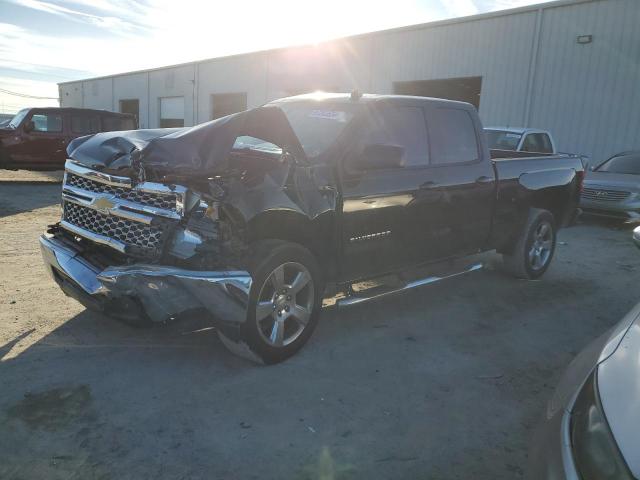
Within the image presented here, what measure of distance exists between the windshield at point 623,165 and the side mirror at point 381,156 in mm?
9089

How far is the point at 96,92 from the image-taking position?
41656 millimetres

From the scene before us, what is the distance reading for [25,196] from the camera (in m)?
10.6

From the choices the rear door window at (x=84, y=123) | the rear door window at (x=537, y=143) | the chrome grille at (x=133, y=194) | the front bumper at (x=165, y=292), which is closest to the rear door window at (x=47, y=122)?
the rear door window at (x=84, y=123)

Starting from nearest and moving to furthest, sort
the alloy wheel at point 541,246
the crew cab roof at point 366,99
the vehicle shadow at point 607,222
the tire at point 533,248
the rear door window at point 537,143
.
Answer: the crew cab roof at point 366,99, the tire at point 533,248, the alloy wheel at point 541,246, the vehicle shadow at point 607,222, the rear door window at point 537,143

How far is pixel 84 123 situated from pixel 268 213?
1228cm

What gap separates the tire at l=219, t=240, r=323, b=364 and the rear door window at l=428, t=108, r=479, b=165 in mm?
1760

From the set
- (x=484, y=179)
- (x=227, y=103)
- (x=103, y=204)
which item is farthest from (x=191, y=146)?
(x=227, y=103)

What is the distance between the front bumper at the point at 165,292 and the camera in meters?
3.01

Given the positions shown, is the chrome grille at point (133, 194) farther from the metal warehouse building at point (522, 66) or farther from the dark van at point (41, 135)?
the metal warehouse building at point (522, 66)

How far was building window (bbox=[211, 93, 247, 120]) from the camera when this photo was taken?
25.4 meters

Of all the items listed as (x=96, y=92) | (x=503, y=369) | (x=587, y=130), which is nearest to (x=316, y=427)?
(x=503, y=369)

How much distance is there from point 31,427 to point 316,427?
58.5 inches

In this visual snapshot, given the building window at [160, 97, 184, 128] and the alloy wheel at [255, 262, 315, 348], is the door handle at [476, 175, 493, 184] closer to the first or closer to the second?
the alloy wheel at [255, 262, 315, 348]

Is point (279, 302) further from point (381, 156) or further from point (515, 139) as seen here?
point (515, 139)
